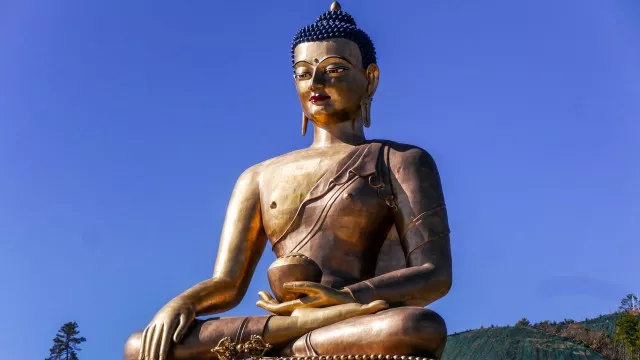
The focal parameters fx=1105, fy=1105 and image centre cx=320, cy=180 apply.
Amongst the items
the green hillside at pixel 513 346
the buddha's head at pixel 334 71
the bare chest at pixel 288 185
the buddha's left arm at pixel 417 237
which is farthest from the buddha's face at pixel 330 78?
the green hillside at pixel 513 346

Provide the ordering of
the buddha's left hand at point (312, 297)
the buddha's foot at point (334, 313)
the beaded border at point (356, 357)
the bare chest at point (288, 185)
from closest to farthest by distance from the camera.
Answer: the beaded border at point (356, 357)
the buddha's foot at point (334, 313)
the buddha's left hand at point (312, 297)
the bare chest at point (288, 185)

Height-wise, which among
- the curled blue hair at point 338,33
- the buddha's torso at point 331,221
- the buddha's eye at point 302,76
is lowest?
the buddha's torso at point 331,221

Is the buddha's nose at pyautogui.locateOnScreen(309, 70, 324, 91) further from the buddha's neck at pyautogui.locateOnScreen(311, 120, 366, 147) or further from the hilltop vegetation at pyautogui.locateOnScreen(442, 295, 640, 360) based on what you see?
the hilltop vegetation at pyautogui.locateOnScreen(442, 295, 640, 360)

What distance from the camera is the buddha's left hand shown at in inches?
281

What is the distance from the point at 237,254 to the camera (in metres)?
8.23

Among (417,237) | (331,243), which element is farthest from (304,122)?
(417,237)

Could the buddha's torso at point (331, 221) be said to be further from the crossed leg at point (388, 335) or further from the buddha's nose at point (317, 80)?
the crossed leg at point (388, 335)

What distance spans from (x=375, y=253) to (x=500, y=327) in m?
26.4

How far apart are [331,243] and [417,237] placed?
1.99ft

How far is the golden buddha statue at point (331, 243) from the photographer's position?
698 centimetres

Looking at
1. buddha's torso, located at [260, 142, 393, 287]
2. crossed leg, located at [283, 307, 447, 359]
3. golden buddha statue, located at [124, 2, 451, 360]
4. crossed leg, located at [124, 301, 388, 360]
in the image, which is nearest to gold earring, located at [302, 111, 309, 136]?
golden buddha statue, located at [124, 2, 451, 360]

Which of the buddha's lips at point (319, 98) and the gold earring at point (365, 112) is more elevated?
the buddha's lips at point (319, 98)

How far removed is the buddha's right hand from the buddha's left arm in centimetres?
117

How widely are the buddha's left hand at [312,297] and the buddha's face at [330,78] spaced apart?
175 centimetres
